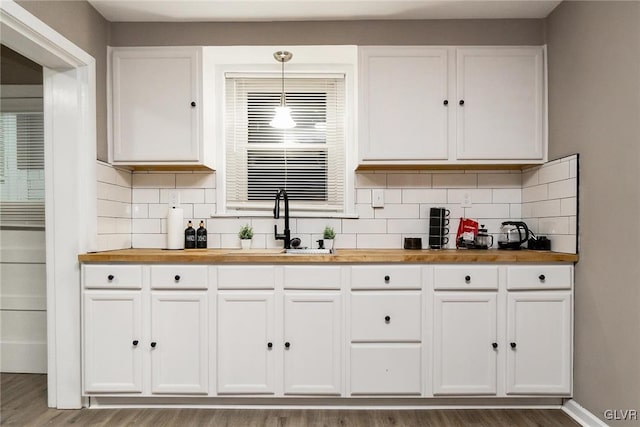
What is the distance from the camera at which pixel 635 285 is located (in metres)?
1.93

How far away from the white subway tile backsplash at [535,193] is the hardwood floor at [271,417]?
1326 mm

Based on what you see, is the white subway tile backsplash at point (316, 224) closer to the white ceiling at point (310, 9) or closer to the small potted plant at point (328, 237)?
the small potted plant at point (328, 237)

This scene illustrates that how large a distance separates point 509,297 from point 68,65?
9.59 feet

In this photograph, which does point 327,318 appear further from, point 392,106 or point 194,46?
point 194,46

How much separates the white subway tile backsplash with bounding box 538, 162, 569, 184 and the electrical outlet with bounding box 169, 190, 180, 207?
257 cm

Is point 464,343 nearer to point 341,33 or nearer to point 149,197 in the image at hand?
point 341,33

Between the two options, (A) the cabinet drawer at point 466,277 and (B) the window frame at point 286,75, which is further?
(B) the window frame at point 286,75

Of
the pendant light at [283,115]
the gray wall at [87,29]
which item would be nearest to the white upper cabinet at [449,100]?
the pendant light at [283,115]

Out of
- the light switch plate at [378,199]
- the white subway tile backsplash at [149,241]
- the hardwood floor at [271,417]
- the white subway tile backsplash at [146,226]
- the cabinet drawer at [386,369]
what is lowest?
the hardwood floor at [271,417]

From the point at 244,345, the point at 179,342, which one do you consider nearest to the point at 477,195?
the point at 244,345

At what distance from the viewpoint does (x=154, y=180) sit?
3.08 m

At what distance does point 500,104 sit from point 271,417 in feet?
7.91

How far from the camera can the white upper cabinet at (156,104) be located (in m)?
2.74

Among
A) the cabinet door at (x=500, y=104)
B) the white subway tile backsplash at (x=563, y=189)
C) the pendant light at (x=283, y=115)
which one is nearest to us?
the white subway tile backsplash at (x=563, y=189)
